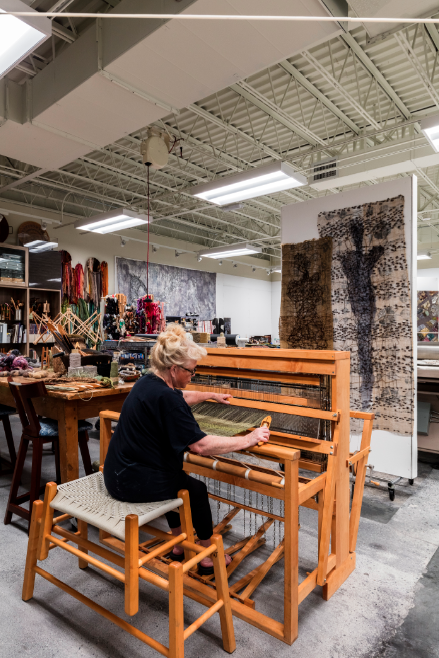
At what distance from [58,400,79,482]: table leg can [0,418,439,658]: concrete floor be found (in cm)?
46

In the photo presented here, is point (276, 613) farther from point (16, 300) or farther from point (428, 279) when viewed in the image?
point (428, 279)

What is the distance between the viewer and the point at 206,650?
1685 millimetres

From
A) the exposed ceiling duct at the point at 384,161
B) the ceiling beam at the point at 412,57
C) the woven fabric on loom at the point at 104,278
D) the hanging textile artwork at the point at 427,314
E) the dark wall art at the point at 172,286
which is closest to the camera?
the ceiling beam at the point at 412,57

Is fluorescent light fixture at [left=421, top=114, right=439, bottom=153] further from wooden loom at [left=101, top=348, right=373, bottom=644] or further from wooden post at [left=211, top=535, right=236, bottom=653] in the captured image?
wooden post at [left=211, top=535, right=236, bottom=653]

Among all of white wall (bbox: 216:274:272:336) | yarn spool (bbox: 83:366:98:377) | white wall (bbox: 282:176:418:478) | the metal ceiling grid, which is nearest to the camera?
yarn spool (bbox: 83:366:98:377)

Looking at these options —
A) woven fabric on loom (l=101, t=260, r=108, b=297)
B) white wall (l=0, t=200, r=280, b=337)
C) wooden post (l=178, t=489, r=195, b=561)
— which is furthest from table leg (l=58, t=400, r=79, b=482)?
woven fabric on loom (l=101, t=260, r=108, b=297)

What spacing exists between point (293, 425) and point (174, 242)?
31.8ft

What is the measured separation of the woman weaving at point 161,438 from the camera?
171 cm

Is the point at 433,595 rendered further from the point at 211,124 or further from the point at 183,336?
the point at 211,124

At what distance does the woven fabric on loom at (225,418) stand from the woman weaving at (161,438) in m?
0.20

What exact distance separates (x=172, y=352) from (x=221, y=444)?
46 centimetres

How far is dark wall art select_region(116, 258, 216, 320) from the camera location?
32.8 feet

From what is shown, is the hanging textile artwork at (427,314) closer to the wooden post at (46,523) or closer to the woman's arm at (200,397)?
the woman's arm at (200,397)

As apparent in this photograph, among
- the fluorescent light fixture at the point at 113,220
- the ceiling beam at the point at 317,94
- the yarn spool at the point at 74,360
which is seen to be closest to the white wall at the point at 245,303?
the fluorescent light fixture at the point at 113,220
